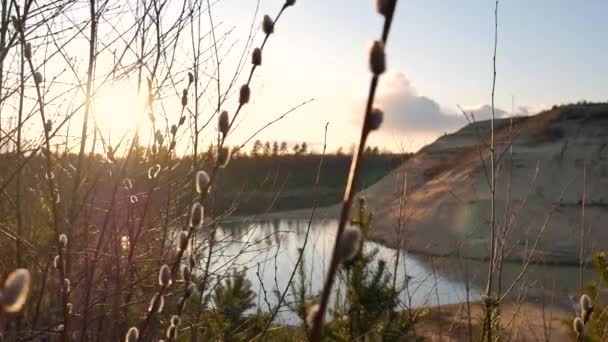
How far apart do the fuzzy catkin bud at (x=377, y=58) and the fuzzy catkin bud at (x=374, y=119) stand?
3 cm

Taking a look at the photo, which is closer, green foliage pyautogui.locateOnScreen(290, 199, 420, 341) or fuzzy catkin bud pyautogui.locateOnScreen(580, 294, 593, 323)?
fuzzy catkin bud pyautogui.locateOnScreen(580, 294, 593, 323)

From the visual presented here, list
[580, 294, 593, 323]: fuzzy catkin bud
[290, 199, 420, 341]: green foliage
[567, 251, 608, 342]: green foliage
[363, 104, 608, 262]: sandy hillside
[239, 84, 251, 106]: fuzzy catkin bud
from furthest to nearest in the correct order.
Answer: [363, 104, 608, 262]: sandy hillside, [290, 199, 420, 341]: green foliage, [567, 251, 608, 342]: green foliage, [239, 84, 251, 106]: fuzzy catkin bud, [580, 294, 593, 323]: fuzzy catkin bud

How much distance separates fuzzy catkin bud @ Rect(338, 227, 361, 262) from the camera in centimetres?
41

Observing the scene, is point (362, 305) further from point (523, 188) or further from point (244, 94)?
point (523, 188)

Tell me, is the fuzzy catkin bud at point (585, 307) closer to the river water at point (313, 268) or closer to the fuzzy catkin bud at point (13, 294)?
the fuzzy catkin bud at point (13, 294)

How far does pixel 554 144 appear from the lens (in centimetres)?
2883

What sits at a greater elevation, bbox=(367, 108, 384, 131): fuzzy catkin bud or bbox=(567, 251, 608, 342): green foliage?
bbox=(367, 108, 384, 131): fuzzy catkin bud

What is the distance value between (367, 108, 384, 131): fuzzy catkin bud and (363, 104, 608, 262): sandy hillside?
50.0 feet

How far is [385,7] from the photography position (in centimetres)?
43

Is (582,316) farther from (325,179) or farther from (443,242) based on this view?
(325,179)

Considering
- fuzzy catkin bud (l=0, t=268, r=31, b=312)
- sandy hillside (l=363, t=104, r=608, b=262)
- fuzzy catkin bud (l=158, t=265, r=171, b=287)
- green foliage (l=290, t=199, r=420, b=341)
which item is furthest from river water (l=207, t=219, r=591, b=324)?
sandy hillside (l=363, t=104, r=608, b=262)

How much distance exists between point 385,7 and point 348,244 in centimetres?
16

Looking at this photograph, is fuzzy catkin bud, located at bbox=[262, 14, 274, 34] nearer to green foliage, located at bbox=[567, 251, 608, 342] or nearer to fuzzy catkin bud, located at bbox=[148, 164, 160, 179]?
fuzzy catkin bud, located at bbox=[148, 164, 160, 179]

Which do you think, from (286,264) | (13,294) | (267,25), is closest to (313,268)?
(286,264)
